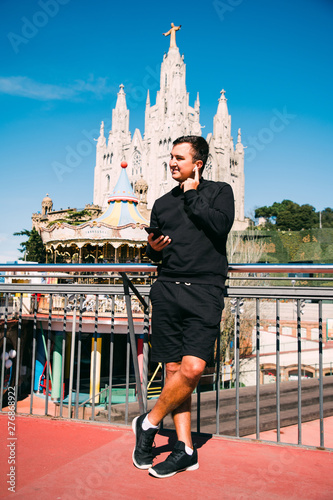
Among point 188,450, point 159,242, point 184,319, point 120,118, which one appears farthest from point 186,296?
point 120,118

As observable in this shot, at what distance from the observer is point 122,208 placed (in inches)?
708

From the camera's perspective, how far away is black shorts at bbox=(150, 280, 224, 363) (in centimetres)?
225

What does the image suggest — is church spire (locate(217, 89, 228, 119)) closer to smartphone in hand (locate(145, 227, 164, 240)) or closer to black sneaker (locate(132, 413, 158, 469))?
smartphone in hand (locate(145, 227, 164, 240))

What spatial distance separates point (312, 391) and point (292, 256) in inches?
1074

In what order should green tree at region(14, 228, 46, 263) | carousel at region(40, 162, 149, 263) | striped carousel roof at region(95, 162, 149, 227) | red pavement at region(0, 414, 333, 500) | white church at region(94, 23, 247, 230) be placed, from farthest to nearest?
white church at region(94, 23, 247, 230) < green tree at region(14, 228, 46, 263) < striped carousel roof at region(95, 162, 149, 227) < carousel at region(40, 162, 149, 263) < red pavement at region(0, 414, 333, 500)

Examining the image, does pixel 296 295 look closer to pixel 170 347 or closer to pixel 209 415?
pixel 170 347

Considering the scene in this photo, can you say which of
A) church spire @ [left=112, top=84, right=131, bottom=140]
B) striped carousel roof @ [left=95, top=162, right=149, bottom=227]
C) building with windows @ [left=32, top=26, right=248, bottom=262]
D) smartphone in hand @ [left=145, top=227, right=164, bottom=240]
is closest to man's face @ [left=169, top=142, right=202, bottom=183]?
smartphone in hand @ [left=145, top=227, right=164, bottom=240]

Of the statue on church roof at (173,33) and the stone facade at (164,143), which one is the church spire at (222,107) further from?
the statue on church roof at (173,33)

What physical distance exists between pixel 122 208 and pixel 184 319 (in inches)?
629

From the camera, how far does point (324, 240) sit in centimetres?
3841

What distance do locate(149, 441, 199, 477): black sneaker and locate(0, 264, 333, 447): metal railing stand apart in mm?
540

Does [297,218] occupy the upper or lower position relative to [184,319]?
upper

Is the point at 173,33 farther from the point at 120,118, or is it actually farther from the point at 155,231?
the point at 155,231

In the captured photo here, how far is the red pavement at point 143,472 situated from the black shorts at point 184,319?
68 centimetres
